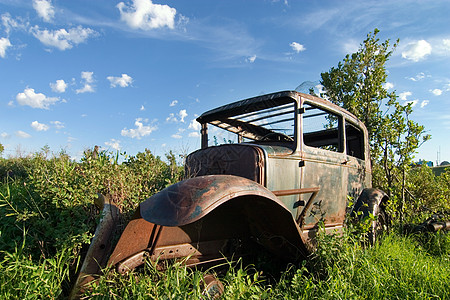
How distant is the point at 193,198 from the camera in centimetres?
193

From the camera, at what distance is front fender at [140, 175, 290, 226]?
1.84 meters

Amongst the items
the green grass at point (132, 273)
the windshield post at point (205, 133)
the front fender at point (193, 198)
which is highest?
the windshield post at point (205, 133)

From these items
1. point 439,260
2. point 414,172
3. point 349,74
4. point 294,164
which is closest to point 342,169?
point 294,164

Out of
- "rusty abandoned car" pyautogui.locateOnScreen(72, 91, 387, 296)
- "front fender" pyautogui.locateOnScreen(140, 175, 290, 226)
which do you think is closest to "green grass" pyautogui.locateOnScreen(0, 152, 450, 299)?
"rusty abandoned car" pyautogui.locateOnScreen(72, 91, 387, 296)

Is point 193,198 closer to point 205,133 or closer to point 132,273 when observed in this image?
point 132,273

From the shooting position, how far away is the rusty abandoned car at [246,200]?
207 cm

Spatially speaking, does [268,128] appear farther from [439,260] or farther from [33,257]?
[33,257]

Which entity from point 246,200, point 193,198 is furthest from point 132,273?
point 246,200

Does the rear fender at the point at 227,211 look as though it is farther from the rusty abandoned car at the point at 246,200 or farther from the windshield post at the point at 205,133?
the windshield post at the point at 205,133

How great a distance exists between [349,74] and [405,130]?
6.34ft

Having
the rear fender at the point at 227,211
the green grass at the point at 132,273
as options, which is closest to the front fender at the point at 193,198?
the rear fender at the point at 227,211

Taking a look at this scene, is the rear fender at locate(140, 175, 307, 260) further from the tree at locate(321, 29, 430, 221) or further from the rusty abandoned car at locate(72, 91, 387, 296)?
the tree at locate(321, 29, 430, 221)

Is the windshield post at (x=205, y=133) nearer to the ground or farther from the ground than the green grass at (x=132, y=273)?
farther from the ground

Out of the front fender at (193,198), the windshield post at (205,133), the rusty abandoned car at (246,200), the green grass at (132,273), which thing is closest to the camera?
the front fender at (193,198)
